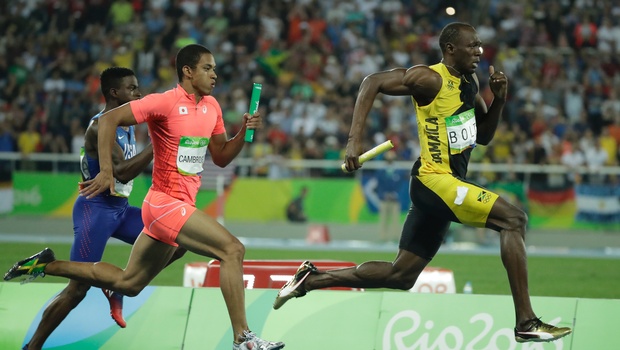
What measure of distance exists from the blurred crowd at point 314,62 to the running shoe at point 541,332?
47.3ft

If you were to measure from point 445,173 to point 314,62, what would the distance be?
57.2 ft

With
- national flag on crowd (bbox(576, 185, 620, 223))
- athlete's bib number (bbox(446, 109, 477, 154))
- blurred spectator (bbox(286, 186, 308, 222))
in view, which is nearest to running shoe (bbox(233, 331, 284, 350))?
athlete's bib number (bbox(446, 109, 477, 154))

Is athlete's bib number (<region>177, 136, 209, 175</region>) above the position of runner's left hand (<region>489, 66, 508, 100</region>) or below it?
below

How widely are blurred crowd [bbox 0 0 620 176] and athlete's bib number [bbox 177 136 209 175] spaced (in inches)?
551

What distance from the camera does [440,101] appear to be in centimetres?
745

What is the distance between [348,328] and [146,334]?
5.60 feet

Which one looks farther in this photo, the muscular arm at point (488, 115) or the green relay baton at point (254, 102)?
the muscular arm at point (488, 115)

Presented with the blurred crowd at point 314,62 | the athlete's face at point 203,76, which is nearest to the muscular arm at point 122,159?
the athlete's face at point 203,76

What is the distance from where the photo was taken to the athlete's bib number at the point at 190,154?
730cm

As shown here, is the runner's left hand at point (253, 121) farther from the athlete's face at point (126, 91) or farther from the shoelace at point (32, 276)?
the shoelace at point (32, 276)

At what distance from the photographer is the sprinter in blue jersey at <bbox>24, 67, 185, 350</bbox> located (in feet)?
26.3

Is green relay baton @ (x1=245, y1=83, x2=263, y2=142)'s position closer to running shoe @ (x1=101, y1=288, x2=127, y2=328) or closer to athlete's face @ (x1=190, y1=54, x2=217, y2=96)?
athlete's face @ (x1=190, y1=54, x2=217, y2=96)

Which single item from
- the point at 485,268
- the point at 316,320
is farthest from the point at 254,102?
the point at 485,268

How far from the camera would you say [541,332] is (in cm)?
693
